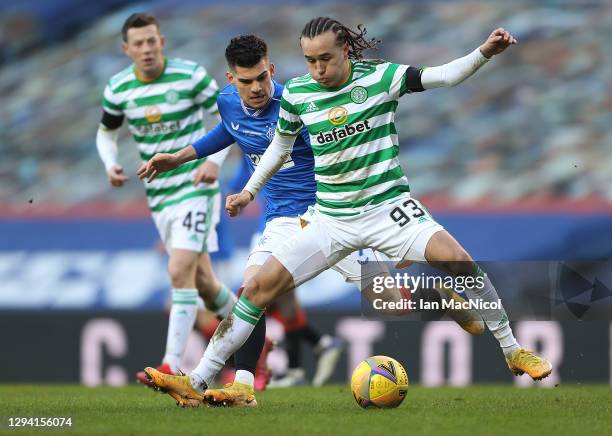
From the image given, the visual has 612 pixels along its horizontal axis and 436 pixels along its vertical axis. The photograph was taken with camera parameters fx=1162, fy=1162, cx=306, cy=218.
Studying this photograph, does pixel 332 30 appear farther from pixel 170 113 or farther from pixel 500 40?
pixel 170 113

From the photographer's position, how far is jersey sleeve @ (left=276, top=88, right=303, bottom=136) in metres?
6.30

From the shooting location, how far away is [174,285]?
845 cm

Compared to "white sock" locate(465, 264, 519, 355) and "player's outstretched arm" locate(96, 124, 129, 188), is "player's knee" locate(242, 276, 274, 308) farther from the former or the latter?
"player's outstretched arm" locate(96, 124, 129, 188)

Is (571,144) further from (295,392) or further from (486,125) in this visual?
(295,392)

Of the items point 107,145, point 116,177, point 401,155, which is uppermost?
point 401,155

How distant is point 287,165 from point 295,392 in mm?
2084

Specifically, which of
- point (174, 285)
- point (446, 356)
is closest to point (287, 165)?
point (174, 285)

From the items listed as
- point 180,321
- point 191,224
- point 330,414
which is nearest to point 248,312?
point 330,414

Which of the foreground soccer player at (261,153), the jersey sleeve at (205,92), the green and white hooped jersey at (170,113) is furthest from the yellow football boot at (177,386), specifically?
the jersey sleeve at (205,92)

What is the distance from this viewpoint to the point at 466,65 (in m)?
5.97

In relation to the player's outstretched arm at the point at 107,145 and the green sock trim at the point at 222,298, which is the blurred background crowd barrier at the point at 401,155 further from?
the player's outstretched arm at the point at 107,145

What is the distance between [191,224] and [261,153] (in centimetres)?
170

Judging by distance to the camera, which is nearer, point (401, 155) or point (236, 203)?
point (236, 203)

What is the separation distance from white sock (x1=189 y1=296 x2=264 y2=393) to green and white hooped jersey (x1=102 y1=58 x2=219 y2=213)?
8.18ft
